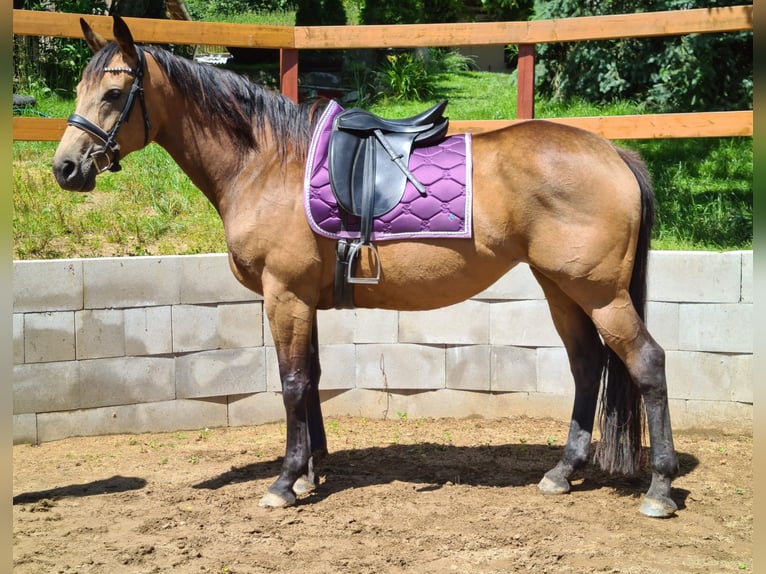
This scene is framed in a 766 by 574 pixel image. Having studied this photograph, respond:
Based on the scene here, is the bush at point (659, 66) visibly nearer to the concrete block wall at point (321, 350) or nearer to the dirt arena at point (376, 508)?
the concrete block wall at point (321, 350)

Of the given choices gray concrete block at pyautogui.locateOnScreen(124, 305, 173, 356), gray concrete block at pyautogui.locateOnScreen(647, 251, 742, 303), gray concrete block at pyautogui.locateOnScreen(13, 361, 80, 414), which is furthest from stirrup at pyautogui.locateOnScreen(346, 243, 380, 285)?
gray concrete block at pyautogui.locateOnScreen(13, 361, 80, 414)

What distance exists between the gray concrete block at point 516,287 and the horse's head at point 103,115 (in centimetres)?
254

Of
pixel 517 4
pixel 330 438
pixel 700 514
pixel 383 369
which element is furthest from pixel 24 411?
pixel 517 4

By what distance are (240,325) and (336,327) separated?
2.12ft

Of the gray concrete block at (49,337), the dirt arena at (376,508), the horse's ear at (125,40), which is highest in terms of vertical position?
the horse's ear at (125,40)

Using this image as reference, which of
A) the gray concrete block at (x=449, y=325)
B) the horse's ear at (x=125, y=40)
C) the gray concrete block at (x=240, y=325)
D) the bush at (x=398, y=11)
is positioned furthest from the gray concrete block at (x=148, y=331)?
the bush at (x=398, y=11)

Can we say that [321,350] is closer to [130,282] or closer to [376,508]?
[130,282]

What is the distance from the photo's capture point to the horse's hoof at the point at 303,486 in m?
4.27

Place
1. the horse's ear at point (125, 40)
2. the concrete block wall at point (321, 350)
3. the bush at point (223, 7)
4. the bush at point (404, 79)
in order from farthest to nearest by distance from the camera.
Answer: the bush at point (223, 7) → the bush at point (404, 79) → the concrete block wall at point (321, 350) → the horse's ear at point (125, 40)

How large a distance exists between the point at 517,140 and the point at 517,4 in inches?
401

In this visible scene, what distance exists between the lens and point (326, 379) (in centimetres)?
550

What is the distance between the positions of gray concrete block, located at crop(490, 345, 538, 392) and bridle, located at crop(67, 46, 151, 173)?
9.07ft

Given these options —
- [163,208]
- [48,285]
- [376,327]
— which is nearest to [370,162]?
[376,327]

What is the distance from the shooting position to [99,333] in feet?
16.6
